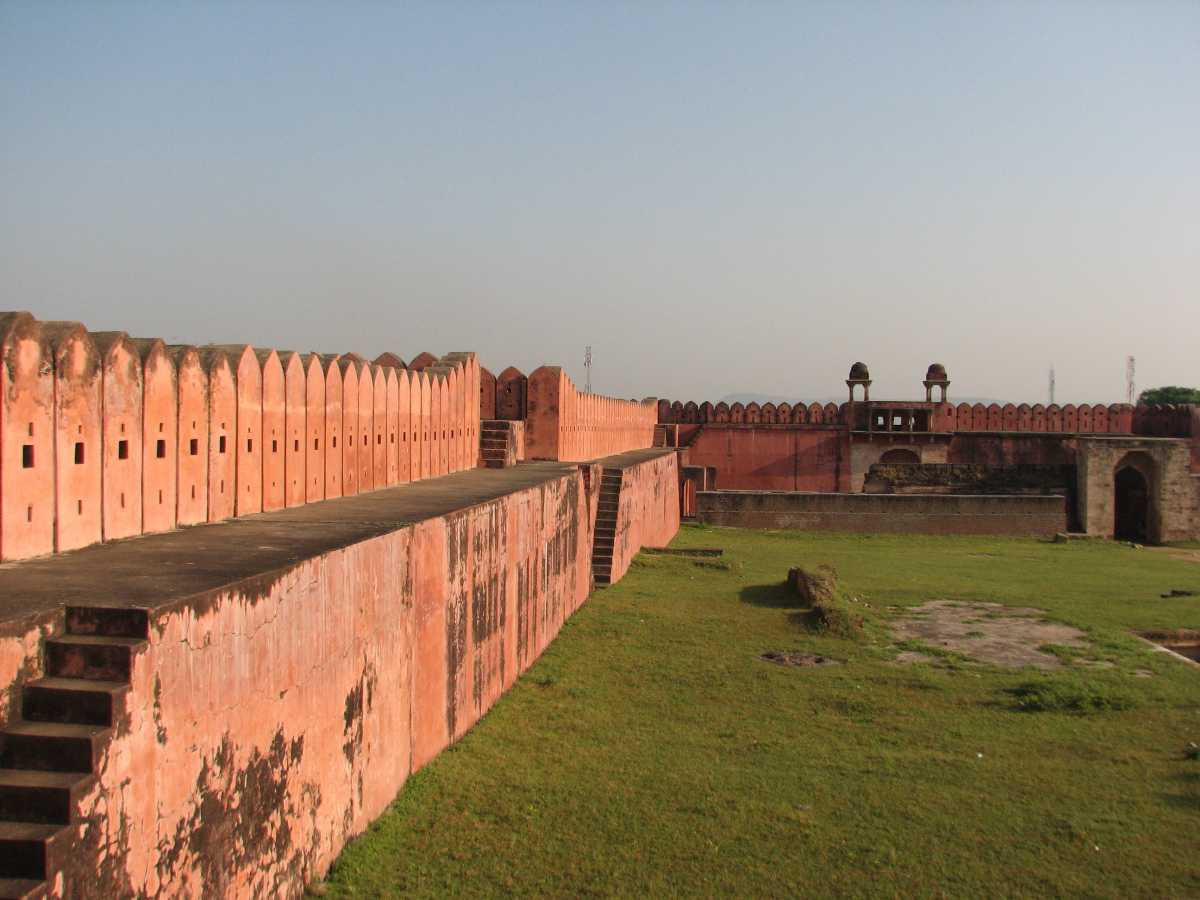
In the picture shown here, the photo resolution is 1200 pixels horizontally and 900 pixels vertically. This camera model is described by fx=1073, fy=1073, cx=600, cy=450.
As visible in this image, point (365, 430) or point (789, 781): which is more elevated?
point (365, 430)

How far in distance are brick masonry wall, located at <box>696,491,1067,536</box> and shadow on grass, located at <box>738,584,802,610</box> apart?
8995 mm

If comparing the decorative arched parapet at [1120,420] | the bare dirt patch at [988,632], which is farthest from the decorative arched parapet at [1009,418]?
the bare dirt patch at [988,632]

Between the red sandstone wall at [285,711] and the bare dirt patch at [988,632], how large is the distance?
4.97 metres

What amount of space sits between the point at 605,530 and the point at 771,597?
2135 mm

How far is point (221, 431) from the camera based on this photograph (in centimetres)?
571

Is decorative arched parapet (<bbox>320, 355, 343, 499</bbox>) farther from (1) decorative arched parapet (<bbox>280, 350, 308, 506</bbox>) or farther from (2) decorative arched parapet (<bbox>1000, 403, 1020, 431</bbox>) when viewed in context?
(2) decorative arched parapet (<bbox>1000, 403, 1020, 431</bbox>)

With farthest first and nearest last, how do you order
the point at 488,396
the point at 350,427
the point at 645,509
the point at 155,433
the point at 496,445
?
the point at 645,509
the point at 488,396
the point at 496,445
the point at 350,427
the point at 155,433

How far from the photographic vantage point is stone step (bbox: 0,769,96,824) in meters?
2.74

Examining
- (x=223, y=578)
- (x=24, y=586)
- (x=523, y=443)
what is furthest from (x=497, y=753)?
(x=523, y=443)

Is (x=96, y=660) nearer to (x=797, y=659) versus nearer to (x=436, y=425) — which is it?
(x=797, y=659)

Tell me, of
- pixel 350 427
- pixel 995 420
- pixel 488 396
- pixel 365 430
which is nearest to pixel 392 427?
pixel 365 430

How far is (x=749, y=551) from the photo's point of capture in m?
17.7

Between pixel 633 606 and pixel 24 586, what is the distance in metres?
8.25

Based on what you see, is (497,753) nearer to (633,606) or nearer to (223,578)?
(223,578)
